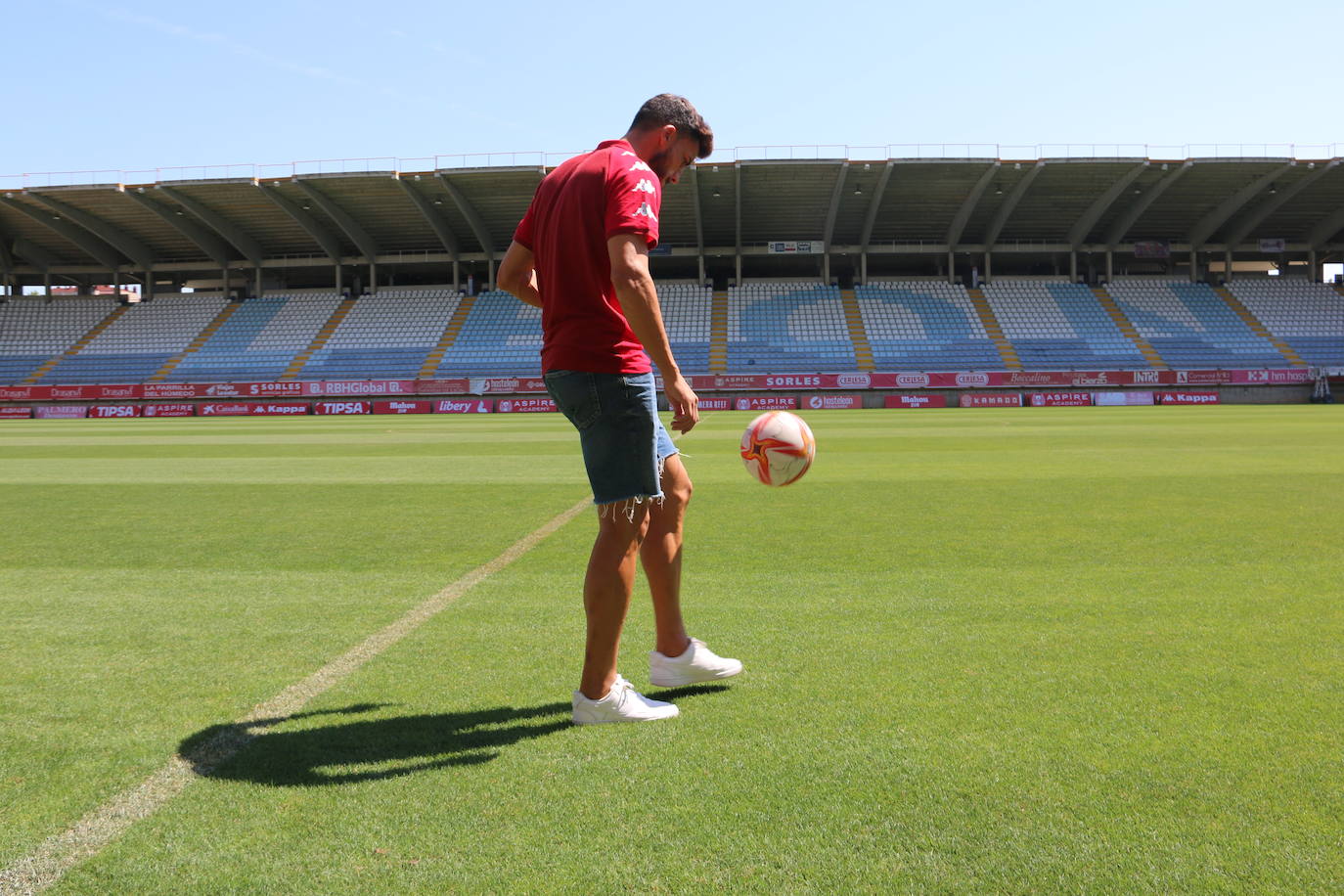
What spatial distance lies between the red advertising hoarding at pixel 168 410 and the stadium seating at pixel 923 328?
105 ft

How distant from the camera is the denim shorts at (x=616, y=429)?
311 cm

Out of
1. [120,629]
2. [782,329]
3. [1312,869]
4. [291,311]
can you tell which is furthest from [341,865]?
[291,311]

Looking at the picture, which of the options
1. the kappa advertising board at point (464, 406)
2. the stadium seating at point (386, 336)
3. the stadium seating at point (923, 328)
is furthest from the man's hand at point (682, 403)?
the stadium seating at point (386, 336)

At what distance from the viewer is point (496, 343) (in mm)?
44062

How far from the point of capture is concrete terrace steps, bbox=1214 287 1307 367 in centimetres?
4128

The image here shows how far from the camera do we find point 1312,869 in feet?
6.57

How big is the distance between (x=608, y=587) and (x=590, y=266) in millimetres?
1145

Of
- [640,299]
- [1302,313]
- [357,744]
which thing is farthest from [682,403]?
[1302,313]

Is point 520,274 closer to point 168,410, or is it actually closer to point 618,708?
point 618,708

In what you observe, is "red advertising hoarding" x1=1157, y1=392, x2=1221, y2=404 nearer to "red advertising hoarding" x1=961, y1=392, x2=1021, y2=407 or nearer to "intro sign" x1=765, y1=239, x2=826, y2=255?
"red advertising hoarding" x1=961, y1=392, x2=1021, y2=407

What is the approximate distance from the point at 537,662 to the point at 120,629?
7.30ft

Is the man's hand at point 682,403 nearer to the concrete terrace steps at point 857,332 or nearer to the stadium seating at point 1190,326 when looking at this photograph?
the concrete terrace steps at point 857,332

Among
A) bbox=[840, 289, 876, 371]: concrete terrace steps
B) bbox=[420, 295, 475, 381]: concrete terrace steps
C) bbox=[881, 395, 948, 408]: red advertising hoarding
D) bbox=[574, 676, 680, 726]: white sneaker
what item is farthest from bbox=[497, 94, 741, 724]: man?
bbox=[420, 295, 475, 381]: concrete terrace steps

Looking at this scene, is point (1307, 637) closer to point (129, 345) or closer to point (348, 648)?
point (348, 648)
